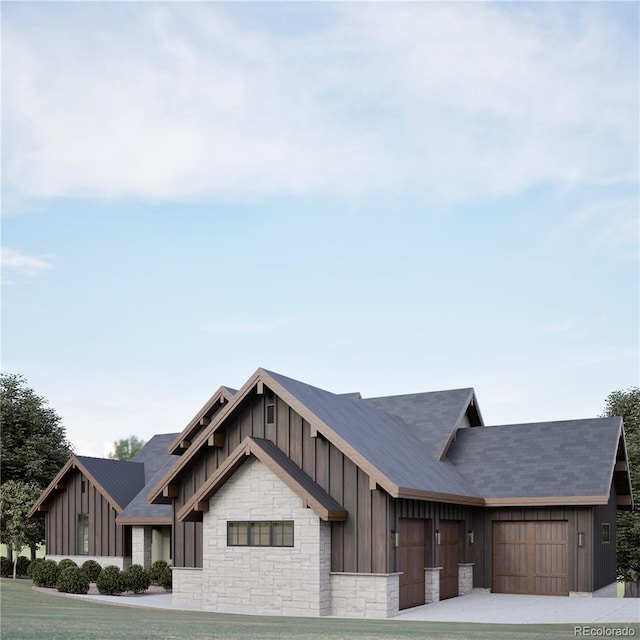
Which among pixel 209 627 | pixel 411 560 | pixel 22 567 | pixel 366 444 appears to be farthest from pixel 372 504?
pixel 22 567

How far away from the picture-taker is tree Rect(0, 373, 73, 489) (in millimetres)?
44781

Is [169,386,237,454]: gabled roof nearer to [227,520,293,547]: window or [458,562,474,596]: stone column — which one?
[227,520,293,547]: window

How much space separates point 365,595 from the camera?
22812 millimetres

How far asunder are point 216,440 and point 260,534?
3.34m

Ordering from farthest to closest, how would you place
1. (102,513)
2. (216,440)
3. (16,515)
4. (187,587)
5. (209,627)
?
(16,515) → (102,513) → (187,587) → (216,440) → (209,627)

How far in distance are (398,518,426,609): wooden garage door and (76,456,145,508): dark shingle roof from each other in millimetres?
14435

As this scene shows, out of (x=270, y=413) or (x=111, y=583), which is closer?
(x=270, y=413)

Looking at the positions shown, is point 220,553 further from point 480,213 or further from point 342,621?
point 480,213

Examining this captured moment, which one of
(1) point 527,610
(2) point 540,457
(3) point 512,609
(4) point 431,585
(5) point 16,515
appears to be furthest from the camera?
(5) point 16,515

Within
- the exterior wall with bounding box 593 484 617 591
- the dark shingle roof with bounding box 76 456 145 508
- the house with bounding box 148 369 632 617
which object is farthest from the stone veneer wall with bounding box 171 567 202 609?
the exterior wall with bounding box 593 484 617 591

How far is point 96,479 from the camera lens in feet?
118

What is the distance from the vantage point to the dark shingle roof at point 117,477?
35.9 meters

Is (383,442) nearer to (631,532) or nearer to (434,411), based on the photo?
(434,411)

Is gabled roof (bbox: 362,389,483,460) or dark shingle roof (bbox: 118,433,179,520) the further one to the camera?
dark shingle roof (bbox: 118,433,179,520)
